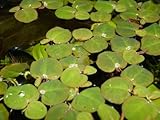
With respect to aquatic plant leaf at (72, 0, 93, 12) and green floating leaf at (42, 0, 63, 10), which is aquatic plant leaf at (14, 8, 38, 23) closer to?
green floating leaf at (42, 0, 63, 10)

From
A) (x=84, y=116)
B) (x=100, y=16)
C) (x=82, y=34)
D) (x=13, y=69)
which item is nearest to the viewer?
(x=84, y=116)

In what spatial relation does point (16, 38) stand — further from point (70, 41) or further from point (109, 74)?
point (109, 74)

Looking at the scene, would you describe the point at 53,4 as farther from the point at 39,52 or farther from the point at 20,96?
the point at 20,96

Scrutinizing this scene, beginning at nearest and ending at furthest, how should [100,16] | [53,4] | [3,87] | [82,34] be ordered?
[3,87] → [82,34] → [100,16] → [53,4]

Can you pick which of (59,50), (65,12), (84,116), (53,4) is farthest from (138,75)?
(53,4)

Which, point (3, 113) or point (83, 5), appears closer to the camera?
point (3, 113)

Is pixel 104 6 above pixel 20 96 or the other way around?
above
